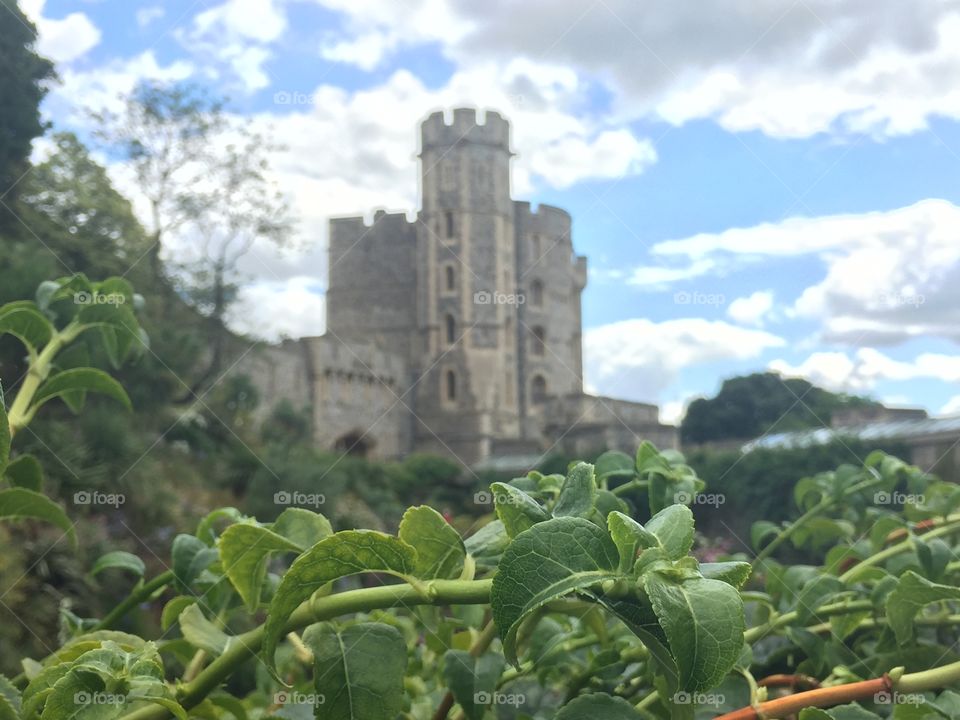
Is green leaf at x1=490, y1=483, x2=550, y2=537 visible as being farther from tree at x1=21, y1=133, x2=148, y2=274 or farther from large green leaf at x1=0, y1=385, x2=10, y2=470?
tree at x1=21, y1=133, x2=148, y2=274

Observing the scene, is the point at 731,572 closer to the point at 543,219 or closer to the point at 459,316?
the point at 459,316

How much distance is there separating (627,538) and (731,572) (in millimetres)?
56

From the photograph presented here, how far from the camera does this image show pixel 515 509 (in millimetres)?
374

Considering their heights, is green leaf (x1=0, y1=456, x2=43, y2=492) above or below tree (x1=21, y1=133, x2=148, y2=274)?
below

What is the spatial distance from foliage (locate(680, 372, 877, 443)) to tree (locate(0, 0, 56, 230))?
55.7 ft

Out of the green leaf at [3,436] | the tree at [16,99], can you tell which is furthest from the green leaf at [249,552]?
the tree at [16,99]

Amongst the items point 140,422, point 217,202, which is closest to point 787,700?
point 140,422

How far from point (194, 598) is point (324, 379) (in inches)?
618

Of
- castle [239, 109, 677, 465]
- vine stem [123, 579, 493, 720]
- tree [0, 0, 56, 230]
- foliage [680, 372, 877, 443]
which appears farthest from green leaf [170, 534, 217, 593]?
foliage [680, 372, 877, 443]

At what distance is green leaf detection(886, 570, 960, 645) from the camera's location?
49 centimetres

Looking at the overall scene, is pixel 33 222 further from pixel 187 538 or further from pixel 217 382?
pixel 187 538

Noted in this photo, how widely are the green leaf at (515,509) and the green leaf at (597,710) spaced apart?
7 centimetres

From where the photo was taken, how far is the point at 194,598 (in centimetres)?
52

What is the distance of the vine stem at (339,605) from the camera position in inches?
13.5
